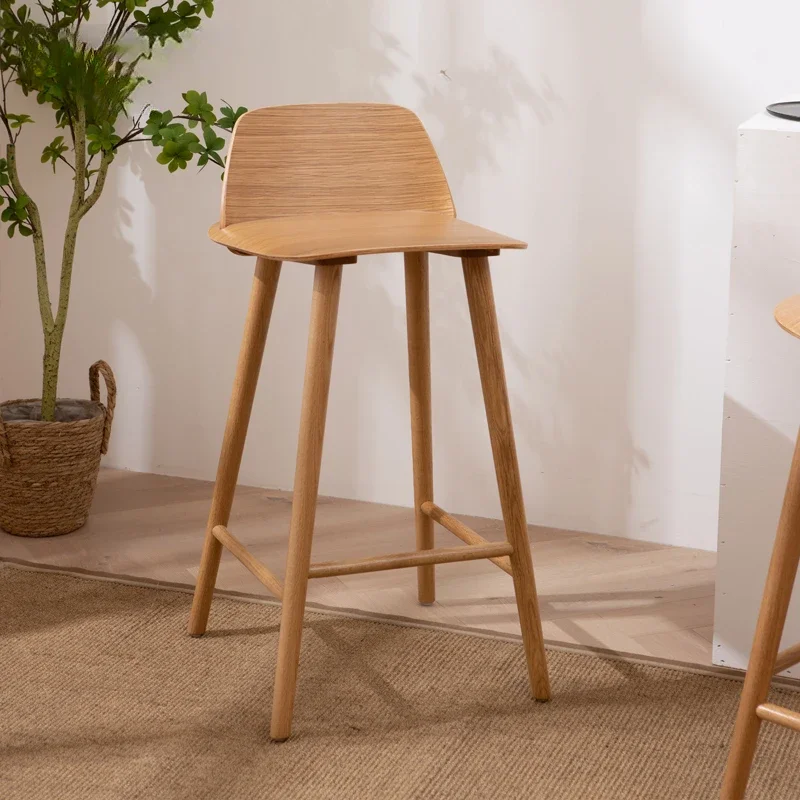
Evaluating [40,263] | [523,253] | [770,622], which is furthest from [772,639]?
[40,263]

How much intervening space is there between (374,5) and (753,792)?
1.73m

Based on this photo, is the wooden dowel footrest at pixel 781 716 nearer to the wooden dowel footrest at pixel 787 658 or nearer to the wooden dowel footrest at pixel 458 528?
the wooden dowel footrest at pixel 787 658

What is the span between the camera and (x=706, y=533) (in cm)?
250

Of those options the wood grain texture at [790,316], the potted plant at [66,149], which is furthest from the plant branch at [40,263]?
the wood grain texture at [790,316]

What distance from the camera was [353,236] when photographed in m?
1.68

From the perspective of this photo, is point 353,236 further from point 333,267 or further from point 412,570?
point 412,570

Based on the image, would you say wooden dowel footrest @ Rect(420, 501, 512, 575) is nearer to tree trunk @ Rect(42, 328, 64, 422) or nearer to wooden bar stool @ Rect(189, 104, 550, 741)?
wooden bar stool @ Rect(189, 104, 550, 741)

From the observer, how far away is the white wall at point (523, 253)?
2.36 meters

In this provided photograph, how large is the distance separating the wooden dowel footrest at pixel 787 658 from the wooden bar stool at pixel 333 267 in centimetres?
47

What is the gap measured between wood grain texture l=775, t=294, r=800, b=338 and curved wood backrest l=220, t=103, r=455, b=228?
2.21 feet

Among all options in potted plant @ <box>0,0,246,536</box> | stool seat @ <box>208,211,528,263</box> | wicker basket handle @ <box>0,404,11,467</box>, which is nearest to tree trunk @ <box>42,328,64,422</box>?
potted plant @ <box>0,0,246,536</box>

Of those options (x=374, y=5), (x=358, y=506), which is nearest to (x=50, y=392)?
(x=358, y=506)

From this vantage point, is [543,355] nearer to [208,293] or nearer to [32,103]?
[208,293]

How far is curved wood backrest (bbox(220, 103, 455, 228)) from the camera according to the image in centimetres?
186
